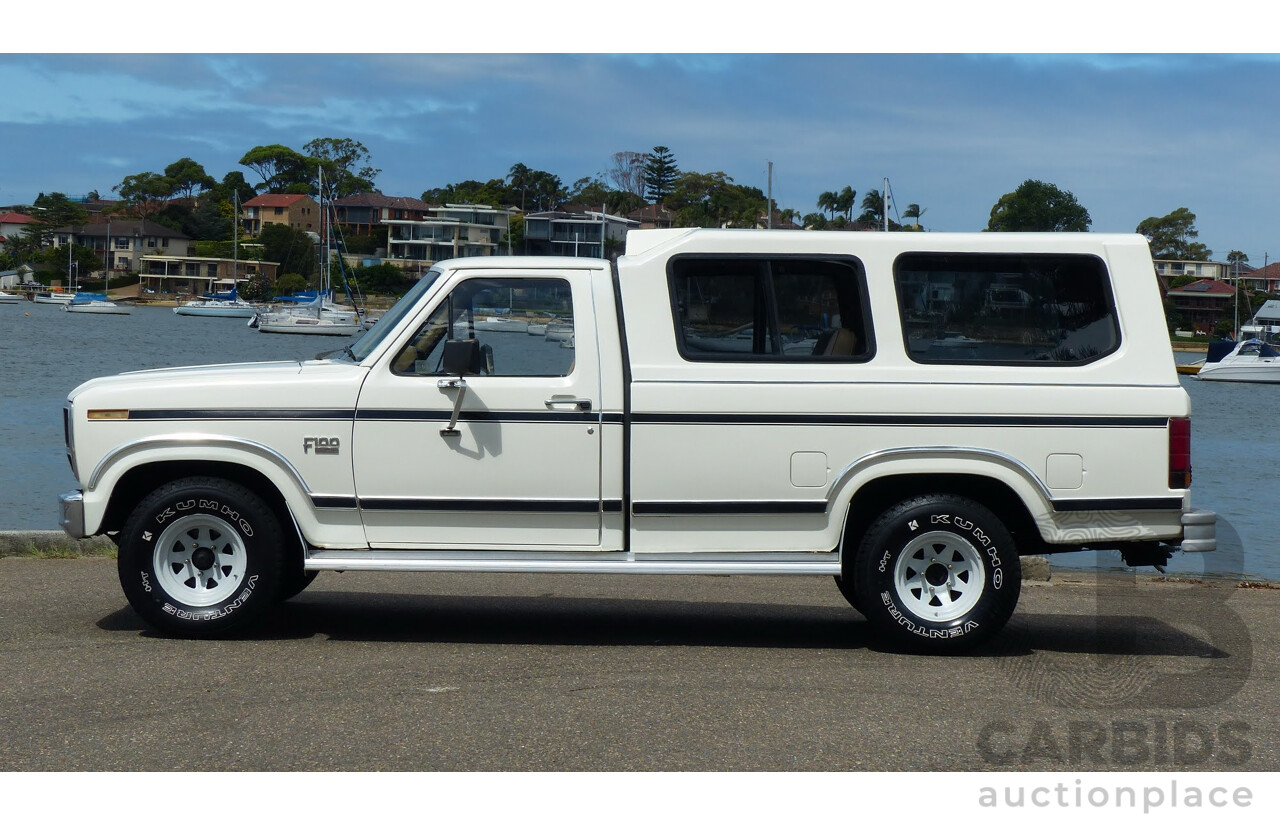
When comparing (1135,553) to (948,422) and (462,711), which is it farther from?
(462,711)

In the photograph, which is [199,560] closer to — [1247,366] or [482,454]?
[482,454]

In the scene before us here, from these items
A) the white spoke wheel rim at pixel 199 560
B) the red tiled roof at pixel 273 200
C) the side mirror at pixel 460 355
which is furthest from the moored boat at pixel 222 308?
the side mirror at pixel 460 355

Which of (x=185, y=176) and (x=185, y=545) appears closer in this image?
(x=185, y=545)

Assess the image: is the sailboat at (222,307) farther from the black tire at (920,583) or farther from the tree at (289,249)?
the black tire at (920,583)

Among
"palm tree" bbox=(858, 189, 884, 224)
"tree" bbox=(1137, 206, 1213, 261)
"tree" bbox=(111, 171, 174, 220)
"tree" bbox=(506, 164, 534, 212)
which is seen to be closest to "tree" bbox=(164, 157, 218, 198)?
"tree" bbox=(111, 171, 174, 220)

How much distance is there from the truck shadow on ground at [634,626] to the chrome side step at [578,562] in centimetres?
51

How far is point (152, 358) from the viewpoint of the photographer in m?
61.5

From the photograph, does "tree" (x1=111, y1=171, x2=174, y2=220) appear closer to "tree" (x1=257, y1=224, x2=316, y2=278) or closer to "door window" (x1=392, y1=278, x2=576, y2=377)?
"tree" (x1=257, y1=224, x2=316, y2=278)

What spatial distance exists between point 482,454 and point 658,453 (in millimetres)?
930

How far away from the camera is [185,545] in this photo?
7469 millimetres

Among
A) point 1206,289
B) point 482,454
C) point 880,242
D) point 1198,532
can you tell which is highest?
point 1206,289

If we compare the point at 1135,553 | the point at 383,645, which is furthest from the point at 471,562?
the point at 1135,553

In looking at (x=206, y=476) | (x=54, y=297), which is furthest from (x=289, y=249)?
(x=206, y=476)

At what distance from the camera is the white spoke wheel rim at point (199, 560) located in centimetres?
741
